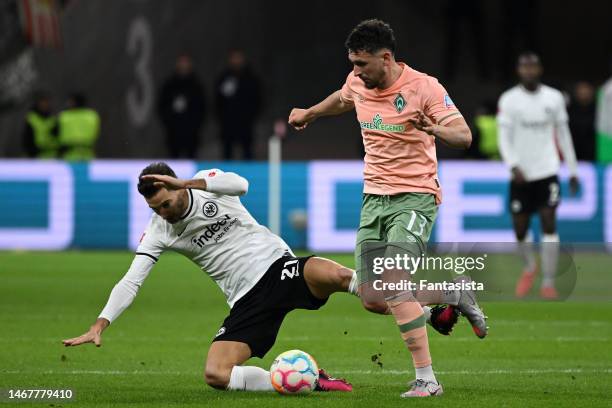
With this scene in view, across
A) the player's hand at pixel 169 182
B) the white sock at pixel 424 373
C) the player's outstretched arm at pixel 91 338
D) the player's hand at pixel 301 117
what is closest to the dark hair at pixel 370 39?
the player's hand at pixel 301 117

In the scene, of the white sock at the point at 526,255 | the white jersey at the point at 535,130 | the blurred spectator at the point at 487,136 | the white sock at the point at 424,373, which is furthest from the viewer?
the blurred spectator at the point at 487,136

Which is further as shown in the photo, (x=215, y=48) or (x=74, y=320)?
(x=215, y=48)

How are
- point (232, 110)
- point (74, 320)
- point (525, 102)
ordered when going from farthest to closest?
point (232, 110) < point (525, 102) < point (74, 320)

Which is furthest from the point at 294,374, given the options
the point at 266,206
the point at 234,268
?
the point at 266,206

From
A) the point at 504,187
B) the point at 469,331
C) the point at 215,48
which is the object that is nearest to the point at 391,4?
the point at 215,48

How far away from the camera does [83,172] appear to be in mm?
18078

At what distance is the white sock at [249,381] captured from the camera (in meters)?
8.14

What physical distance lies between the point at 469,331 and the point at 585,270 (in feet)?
3.41

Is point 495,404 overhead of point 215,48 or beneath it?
beneath

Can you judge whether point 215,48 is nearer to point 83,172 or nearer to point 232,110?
point 232,110

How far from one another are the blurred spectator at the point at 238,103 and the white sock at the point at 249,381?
13.1 metres

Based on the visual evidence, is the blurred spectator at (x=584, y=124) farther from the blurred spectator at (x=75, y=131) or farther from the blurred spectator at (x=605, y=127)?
the blurred spectator at (x=75, y=131)

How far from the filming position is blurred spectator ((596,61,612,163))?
2080 cm

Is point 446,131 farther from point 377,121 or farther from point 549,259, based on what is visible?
point 549,259
